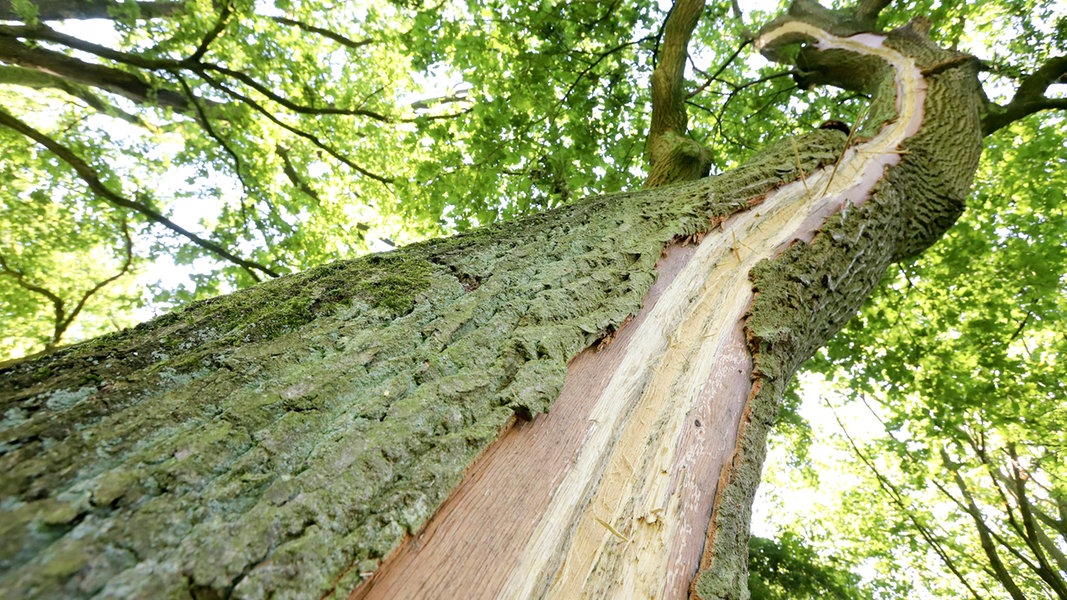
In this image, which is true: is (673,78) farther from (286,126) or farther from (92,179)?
(92,179)

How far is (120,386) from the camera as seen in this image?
716 mm

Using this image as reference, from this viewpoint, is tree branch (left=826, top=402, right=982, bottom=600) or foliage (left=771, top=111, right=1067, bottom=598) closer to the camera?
foliage (left=771, top=111, right=1067, bottom=598)

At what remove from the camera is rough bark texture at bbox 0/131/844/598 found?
1.62 feet

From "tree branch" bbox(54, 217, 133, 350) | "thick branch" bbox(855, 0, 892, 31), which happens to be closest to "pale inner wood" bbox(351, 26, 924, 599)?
"thick branch" bbox(855, 0, 892, 31)

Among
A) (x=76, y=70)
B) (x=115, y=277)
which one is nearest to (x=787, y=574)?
(x=115, y=277)

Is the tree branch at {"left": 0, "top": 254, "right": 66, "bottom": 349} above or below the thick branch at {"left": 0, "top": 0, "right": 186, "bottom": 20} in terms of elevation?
below

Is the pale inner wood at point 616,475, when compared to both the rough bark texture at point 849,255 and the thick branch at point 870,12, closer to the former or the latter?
the rough bark texture at point 849,255

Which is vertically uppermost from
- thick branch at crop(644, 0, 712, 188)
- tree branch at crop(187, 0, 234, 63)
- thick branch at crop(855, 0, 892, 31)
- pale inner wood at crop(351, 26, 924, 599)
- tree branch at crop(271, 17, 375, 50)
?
tree branch at crop(271, 17, 375, 50)

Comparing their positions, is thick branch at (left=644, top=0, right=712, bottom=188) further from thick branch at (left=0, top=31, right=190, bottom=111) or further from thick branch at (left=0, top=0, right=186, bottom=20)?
thick branch at (left=0, top=0, right=186, bottom=20)

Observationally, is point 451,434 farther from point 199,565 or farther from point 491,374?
point 199,565

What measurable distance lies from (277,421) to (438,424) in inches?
10.1

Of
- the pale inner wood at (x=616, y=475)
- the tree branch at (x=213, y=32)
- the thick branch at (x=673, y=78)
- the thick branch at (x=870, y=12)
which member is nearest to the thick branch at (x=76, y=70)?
the tree branch at (x=213, y=32)

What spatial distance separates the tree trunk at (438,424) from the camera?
1.74 ft

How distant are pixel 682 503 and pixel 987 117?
4686 mm
